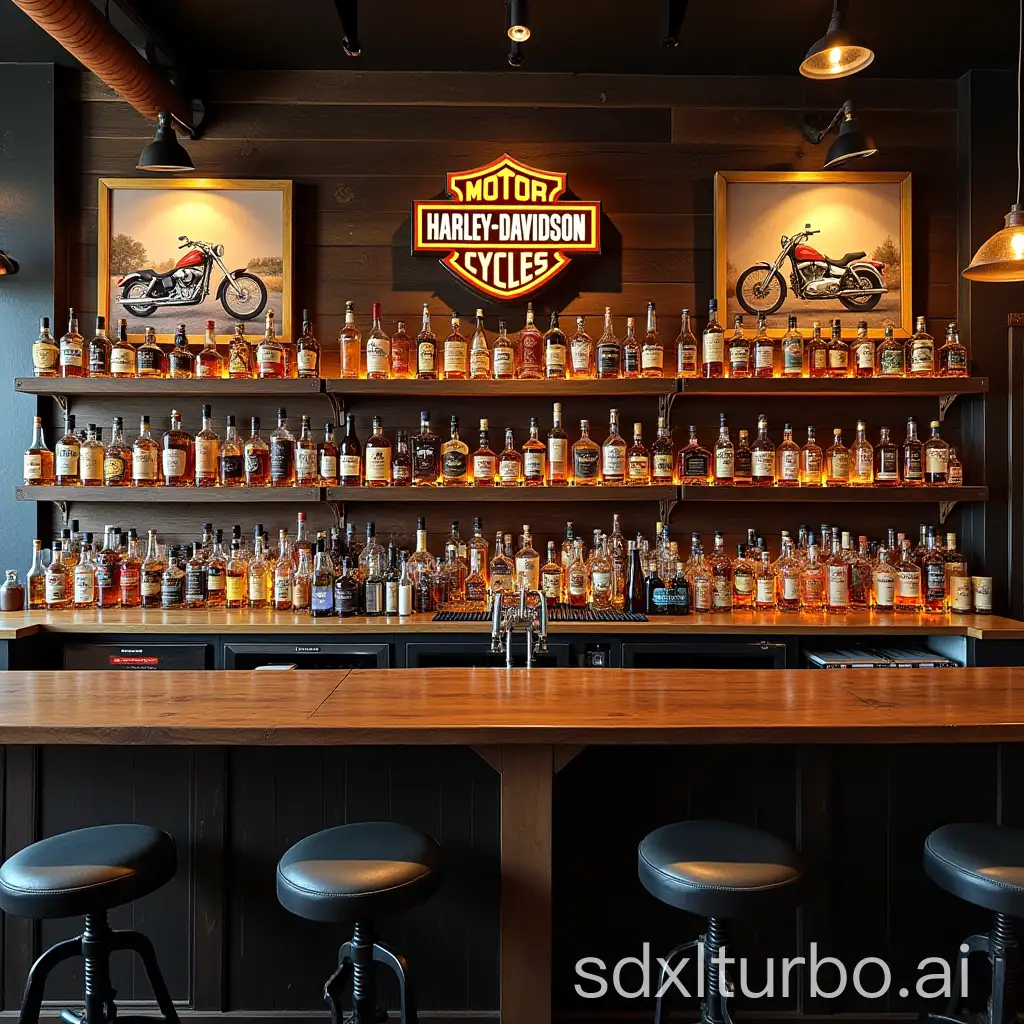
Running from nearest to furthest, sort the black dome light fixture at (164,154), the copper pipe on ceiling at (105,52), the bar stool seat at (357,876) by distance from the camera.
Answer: the bar stool seat at (357,876), the copper pipe on ceiling at (105,52), the black dome light fixture at (164,154)

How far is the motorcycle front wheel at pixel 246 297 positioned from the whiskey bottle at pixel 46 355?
713mm

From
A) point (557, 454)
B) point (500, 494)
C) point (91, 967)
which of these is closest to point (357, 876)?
point (91, 967)

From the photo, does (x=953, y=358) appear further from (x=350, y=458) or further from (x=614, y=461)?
(x=350, y=458)

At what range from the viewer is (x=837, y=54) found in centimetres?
220

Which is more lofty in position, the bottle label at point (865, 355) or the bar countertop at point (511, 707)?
the bottle label at point (865, 355)

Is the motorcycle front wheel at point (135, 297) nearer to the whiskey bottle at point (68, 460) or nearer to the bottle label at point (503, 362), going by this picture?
the whiskey bottle at point (68, 460)

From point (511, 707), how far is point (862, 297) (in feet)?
9.18

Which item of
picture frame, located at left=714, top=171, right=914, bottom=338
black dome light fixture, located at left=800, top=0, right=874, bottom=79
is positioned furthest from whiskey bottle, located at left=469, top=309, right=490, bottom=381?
black dome light fixture, located at left=800, top=0, right=874, bottom=79

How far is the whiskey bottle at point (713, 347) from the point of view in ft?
11.1

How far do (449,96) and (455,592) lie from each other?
7.21ft

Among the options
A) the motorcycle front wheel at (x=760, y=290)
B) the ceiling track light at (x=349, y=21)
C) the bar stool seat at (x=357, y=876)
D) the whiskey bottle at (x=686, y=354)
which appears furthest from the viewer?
the motorcycle front wheel at (x=760, y=290)

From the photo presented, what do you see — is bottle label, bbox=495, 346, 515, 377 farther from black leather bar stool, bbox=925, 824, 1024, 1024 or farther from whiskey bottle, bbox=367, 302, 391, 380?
black leather bar stool, bbox=925, 824, 1024, 1024

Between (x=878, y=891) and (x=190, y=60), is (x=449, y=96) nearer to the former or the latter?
(x=190, y=60)

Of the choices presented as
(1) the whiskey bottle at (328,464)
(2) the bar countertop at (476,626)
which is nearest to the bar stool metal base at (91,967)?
(2) the bar countertop at (476,626)
